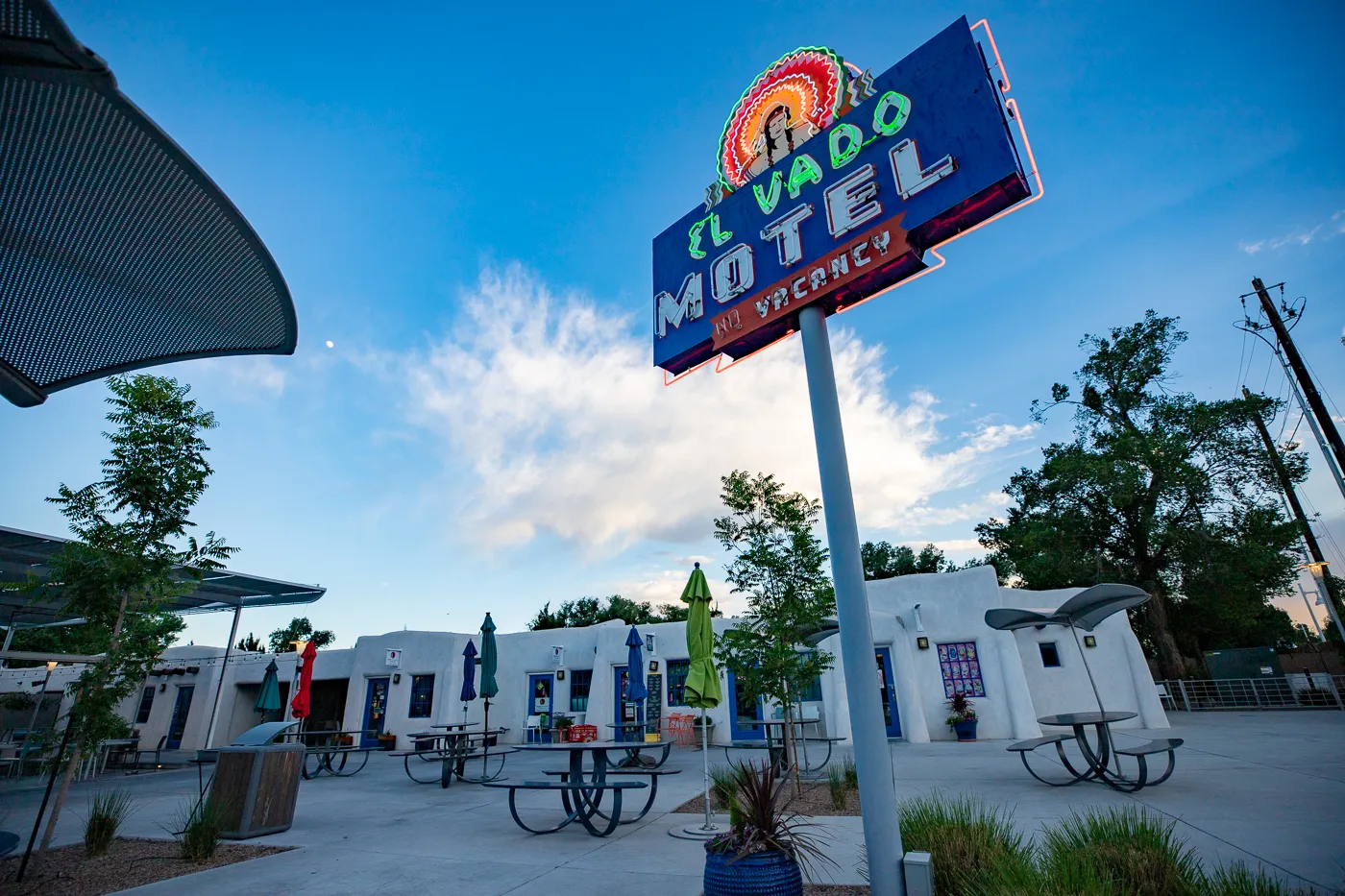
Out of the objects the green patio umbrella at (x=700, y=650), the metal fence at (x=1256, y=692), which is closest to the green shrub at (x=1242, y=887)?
the green patio umbrella at (x=700, y=650)

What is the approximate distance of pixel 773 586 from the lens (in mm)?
8266

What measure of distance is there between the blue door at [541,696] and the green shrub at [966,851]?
53.3ft

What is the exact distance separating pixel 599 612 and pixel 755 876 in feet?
154

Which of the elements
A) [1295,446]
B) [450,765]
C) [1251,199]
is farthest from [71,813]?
[1295,446]

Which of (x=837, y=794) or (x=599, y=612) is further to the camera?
(x=599, y=612)

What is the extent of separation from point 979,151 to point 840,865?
18.8 feet

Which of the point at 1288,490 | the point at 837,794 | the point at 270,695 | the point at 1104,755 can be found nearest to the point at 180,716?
the point at 270,695

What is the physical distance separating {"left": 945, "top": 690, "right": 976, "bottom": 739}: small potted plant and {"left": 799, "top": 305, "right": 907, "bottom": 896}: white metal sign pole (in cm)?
1146

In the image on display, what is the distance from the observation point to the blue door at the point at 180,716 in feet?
72.0

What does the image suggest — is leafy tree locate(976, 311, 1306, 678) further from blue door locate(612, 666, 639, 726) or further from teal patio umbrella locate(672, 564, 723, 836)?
teal patio umbrella locate(672, 564, 723, 836)

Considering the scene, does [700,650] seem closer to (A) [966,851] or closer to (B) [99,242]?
(A) [966,851]

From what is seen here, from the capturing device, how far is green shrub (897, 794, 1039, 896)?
3.01 metres

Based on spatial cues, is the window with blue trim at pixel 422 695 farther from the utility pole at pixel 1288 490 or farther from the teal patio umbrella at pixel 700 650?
the utility pole at pixel 1288 490

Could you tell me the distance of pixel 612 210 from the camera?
39.3ft
